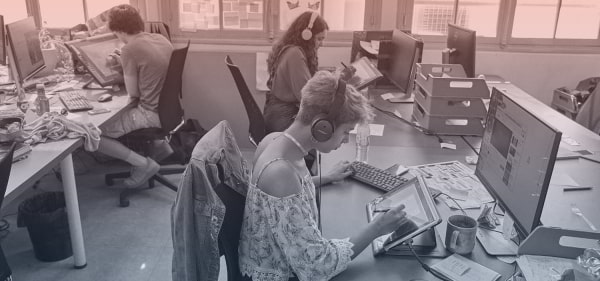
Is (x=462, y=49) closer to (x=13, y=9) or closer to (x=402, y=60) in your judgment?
(x=402, y=60)

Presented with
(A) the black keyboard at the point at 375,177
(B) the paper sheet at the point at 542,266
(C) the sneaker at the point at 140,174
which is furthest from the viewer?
(C) the sneaker at the point at 140,174

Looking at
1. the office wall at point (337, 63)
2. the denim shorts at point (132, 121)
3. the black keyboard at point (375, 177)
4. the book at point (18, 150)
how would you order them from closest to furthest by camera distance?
the black keyboard at point (375, 177)
the book at point (18, 150)
the denim shorts at point (132, 121)
the office wall at point (337, 63)

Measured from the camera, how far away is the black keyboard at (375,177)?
1.94 m

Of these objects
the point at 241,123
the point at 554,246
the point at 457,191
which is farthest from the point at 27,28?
the point at 554,246

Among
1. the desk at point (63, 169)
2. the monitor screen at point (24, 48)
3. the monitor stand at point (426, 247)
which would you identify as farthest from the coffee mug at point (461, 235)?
the monitor screen at point (24, 48)

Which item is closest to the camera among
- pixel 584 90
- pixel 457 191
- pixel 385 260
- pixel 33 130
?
pixel 385 260

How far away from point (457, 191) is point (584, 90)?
2639 mm

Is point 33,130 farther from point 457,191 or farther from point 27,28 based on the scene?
point 457,191

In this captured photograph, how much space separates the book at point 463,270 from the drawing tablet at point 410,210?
120 mm

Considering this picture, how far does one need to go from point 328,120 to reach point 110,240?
1873mm

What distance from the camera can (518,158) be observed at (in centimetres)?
148

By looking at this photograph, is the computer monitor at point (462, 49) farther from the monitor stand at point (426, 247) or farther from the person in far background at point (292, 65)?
the monitor stand at point (426, 247)

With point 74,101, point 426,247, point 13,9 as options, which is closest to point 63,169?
point 74,101

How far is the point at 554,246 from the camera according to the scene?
1.35 meters
